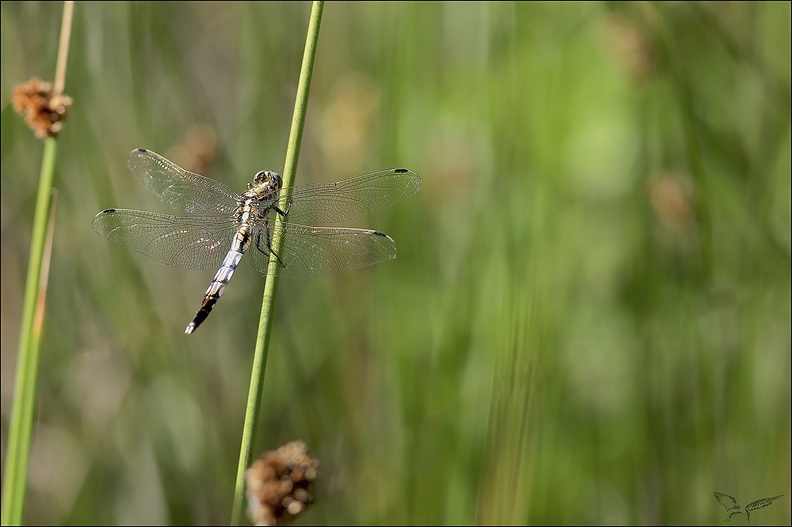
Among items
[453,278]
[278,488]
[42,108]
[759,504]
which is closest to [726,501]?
[759,504]

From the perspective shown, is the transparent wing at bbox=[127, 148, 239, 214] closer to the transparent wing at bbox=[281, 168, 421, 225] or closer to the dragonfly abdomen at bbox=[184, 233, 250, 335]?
the dragonfly abdomen at bbox=[184, 233, 250, 335]

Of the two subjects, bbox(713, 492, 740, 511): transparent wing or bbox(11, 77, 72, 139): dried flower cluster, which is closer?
bbox(11, 77, 72, 139): dried flower cluster

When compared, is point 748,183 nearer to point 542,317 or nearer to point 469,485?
point 542,317

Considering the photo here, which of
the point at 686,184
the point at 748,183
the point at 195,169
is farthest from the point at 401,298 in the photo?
the point at 748,183

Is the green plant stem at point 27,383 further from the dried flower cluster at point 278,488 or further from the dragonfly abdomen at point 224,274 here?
the dragonfly abdomen at point 224,274

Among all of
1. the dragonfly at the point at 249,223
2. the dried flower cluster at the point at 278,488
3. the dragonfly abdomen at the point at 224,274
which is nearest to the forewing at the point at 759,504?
the dragonfly at the point at 249,223

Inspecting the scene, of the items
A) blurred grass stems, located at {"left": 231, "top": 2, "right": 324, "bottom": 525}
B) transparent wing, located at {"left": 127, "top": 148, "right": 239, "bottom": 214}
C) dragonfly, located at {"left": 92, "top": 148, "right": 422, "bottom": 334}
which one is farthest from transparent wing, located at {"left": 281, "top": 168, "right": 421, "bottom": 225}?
blurred grass stems, located at {"left": 231, "top": 2, "right": 324, "bottom": 525}
